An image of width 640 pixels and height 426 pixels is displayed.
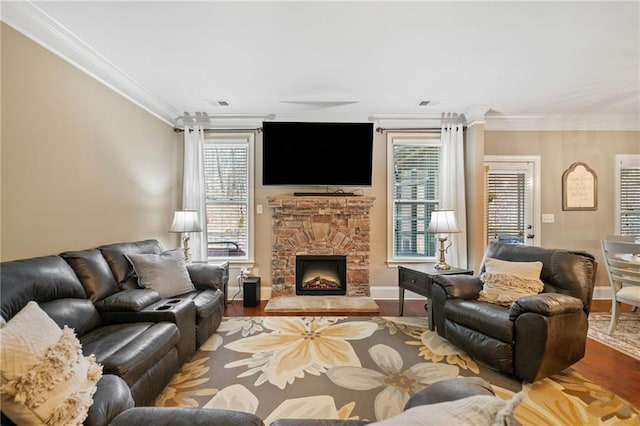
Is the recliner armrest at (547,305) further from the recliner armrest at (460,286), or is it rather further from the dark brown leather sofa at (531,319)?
the recliner armrest at (460,286)

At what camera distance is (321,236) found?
4312 mm

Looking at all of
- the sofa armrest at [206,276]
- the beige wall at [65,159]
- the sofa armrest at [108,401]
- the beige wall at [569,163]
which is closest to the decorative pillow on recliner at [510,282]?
the beige wall at [569,163]

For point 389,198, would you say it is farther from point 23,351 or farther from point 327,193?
point 23,351

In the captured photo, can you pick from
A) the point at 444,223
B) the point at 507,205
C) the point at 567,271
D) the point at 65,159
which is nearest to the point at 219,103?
the point at 65,159

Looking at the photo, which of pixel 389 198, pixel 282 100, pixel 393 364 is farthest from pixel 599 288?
pixel 282 100

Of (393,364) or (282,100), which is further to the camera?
(282,100)

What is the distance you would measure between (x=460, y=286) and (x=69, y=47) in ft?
12.9

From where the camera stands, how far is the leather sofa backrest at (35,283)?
1.62 meters

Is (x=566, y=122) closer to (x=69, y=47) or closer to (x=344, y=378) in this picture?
(x=344, y=378)

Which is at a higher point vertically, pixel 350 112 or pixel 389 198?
pixel 350 112

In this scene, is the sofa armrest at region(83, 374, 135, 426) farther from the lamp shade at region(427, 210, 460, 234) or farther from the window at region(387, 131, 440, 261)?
the window at region(387, 131, 440, 261)

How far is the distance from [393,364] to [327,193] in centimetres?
249

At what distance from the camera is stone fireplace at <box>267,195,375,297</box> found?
4277 millimetres

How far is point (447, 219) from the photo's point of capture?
3.50 metres
